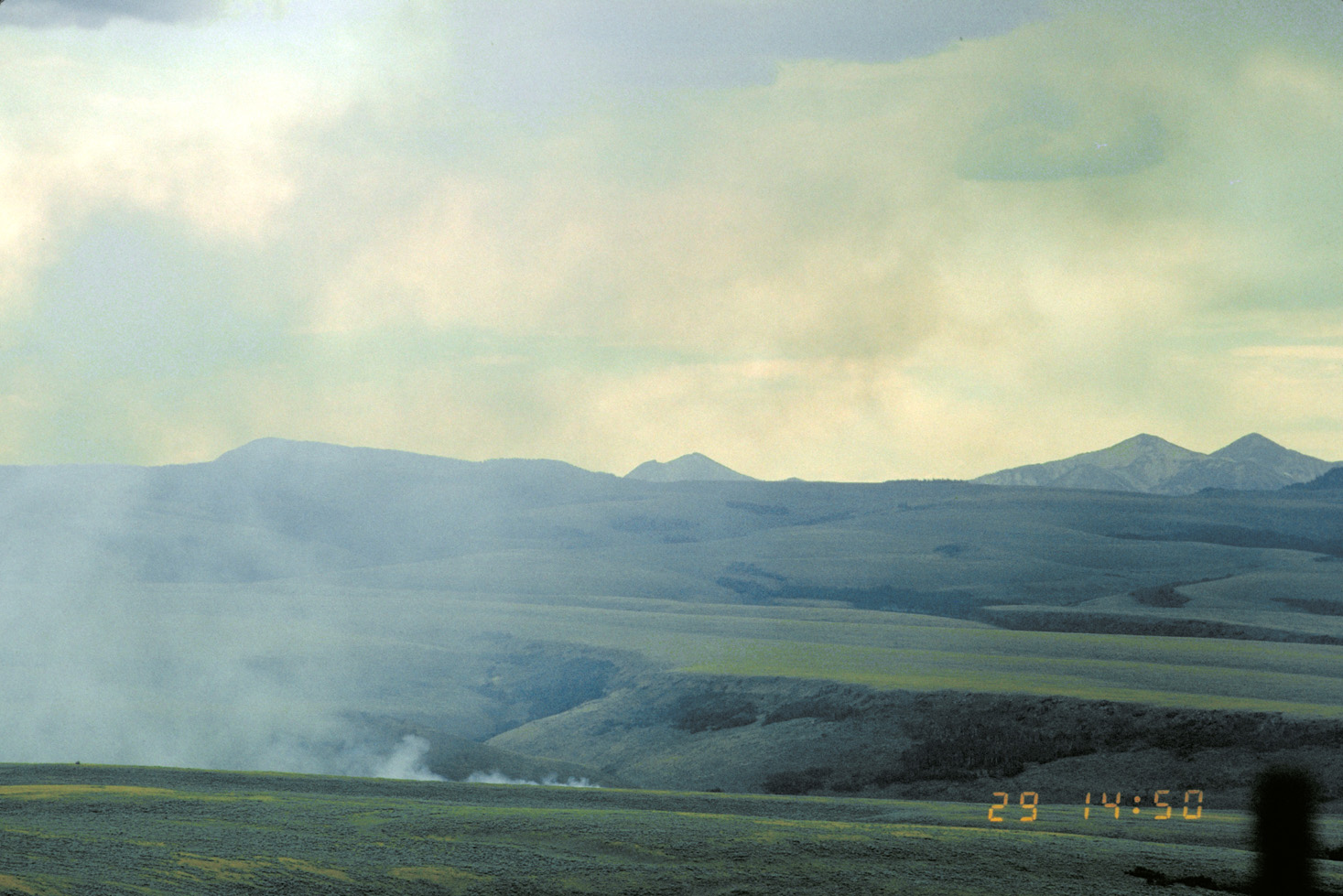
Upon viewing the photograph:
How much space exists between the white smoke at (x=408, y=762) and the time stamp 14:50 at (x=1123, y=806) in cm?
2265

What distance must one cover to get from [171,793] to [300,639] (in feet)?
198

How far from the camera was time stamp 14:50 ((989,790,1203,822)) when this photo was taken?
128 ft

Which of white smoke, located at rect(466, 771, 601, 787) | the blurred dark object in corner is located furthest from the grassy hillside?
white smoke, located at rect(466, 771, 601, 787)

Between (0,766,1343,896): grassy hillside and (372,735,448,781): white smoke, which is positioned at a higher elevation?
(0,766,1343,896): grassy hillside

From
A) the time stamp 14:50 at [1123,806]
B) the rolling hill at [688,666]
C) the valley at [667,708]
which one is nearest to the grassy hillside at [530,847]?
the valley at [667,708]

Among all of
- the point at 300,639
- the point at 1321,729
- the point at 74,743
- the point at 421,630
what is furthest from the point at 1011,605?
the point at 74,743

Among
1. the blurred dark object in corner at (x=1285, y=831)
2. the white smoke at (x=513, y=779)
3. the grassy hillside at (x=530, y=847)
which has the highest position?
the blurred dark object in corner at (x=1285, y=831)

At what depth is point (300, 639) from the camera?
93688 millimetres

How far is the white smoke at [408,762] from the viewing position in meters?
56.0

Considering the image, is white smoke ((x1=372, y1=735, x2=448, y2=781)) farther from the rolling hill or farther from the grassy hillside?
the grassy hillside

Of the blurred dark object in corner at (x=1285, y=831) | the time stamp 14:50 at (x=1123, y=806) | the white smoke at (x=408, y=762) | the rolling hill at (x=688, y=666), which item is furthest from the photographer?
the rolling hill at (x=688, y=666)

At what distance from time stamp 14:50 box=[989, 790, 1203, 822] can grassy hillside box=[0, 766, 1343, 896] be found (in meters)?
1.20

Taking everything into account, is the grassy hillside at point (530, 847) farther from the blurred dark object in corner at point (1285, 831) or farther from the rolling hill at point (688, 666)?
the rolling hill at point (688, 666)

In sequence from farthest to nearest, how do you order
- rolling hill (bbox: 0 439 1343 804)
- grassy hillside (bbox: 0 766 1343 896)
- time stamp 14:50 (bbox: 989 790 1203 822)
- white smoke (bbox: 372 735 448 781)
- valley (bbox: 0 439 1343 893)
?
rolling hill (bbox: 0 439 1343 804) → white smoke (bbox: 372 735 448 781) → time stamp 14:50 (bbox: 989 790 1203 822) → valley (bbox: 0 439 1343 893) → grassy hillside (bbox: 0 766 1343 896)
